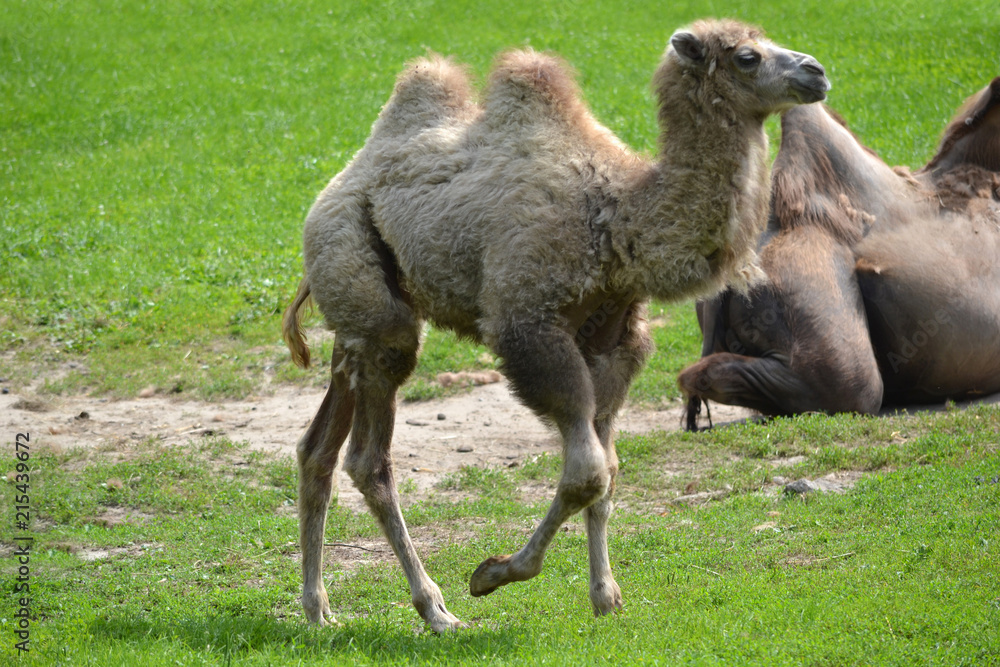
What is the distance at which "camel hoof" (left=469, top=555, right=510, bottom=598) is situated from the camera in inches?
181

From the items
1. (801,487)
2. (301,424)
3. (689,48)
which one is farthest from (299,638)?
(301,424)

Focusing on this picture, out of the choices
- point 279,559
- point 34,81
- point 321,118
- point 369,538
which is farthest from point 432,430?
point 34,81

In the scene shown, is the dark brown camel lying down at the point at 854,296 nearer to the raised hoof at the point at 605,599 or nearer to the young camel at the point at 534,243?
the young camel at the point at 534,243

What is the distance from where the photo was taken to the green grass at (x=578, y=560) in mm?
4312

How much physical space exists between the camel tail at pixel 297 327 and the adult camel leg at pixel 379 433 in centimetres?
83

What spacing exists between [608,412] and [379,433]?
43.7 inches

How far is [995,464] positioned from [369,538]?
3.71 meters

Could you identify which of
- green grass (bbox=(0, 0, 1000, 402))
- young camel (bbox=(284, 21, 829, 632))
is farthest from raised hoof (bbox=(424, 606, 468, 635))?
green grass (bbox=(0, 0, 1000, 402))

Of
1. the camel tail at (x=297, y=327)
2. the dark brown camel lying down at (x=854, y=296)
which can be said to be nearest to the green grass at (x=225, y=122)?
the dark brown camel lying down at (x=854, y=296)

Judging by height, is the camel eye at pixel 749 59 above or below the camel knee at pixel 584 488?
above

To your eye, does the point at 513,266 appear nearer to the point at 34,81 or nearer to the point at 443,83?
the point at 443,83

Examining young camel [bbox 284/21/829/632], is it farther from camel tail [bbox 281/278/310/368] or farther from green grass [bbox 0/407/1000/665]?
green grass [bbox 0/407/1000/665]

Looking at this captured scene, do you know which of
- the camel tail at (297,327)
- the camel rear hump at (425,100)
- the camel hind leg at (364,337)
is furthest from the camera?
the camel tail at (297,327)

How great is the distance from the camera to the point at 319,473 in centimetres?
545
